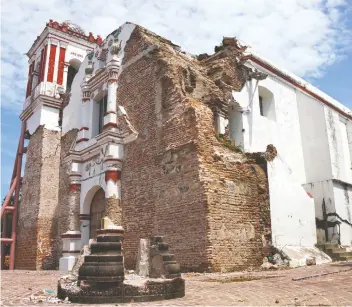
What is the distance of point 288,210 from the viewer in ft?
34.1

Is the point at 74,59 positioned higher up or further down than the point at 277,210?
higher up

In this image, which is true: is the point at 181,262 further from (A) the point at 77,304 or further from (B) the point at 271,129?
(B) the point at 271,129

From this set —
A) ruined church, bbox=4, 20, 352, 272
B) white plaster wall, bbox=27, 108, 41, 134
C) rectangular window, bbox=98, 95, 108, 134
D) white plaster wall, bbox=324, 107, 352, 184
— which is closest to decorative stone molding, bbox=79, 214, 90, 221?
ruined church, bbox=4, 20, 352, 272

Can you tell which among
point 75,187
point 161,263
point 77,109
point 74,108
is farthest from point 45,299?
point 74,108

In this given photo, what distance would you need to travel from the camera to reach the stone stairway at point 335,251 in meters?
11.0

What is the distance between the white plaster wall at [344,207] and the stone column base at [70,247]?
812 centimetres

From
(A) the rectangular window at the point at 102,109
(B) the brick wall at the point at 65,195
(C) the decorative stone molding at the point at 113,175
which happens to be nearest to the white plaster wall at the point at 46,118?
(B) the brick wall at the point at 65,195

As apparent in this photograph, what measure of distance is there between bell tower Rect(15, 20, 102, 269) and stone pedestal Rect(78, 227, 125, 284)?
9.42m

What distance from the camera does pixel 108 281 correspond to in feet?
14.5

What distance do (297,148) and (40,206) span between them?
932 cm

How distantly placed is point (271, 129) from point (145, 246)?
8.12 meters

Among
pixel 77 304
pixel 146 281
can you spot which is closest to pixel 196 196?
pixel 146 281

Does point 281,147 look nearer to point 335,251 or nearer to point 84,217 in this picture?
point 335,251

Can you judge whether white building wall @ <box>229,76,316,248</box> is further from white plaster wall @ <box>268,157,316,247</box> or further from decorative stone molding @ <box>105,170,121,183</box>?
decorative stone molding @ <box>105,170,121,183</box>
